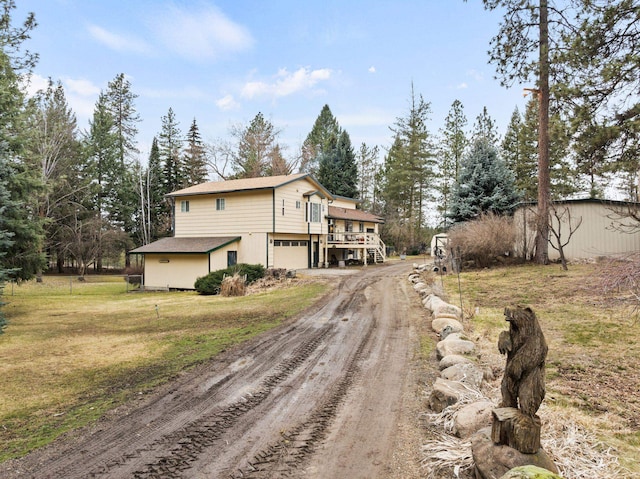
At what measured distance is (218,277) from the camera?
59.5ft

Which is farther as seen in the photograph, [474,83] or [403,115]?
[403,115]

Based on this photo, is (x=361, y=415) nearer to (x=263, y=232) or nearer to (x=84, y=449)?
(x=84, y=449)

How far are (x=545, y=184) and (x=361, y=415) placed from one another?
1697 cm

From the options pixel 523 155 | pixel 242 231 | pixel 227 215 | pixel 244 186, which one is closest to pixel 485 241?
pixel 242 231

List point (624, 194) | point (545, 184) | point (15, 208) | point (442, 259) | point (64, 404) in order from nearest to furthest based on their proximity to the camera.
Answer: point (64, 404)
point (15, 208)
point (545, 184)
point (442, 259)
point (624, 194)

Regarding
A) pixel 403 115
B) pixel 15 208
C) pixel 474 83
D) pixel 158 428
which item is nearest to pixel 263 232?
pixel 15 208

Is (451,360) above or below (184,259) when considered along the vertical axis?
below

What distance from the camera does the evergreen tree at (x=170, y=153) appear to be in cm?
4031

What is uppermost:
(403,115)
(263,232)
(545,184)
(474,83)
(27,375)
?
(403,115)

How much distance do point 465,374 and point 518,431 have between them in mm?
2163

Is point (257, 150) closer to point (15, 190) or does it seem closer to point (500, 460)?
point (15, 190)

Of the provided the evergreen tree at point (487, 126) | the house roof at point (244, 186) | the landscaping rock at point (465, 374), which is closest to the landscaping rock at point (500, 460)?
the landscaping rock at point (465, 374)

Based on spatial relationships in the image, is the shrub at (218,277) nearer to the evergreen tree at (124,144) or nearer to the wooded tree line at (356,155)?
the wooded tree line at (356,155)

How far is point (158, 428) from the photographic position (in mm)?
4219
